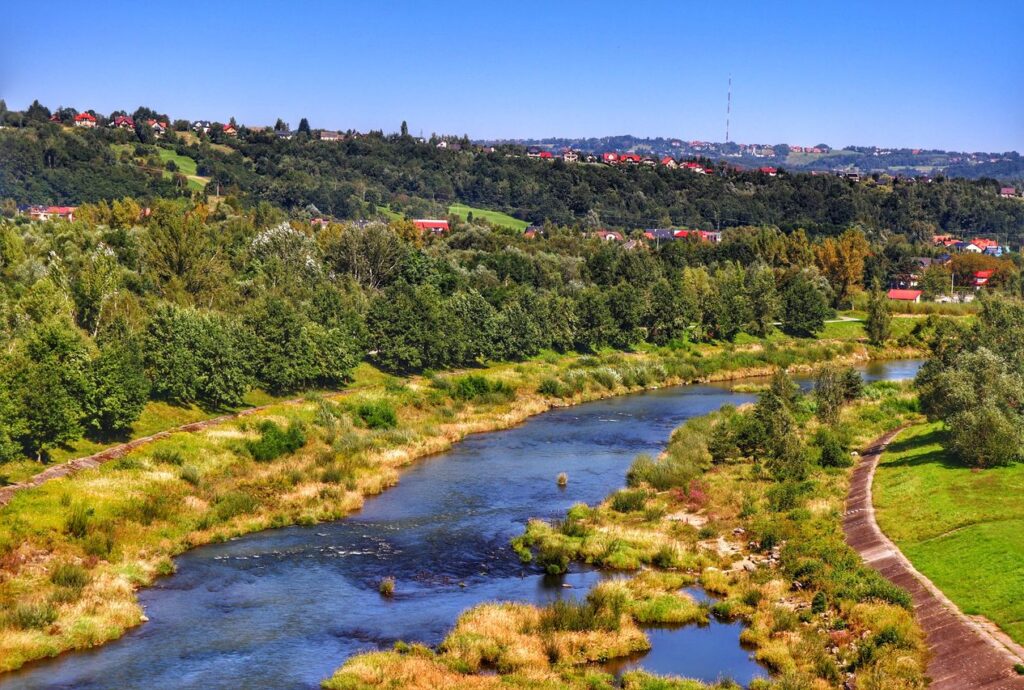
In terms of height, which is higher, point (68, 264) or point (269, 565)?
point (68, 264)

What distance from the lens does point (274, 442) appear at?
66062mm

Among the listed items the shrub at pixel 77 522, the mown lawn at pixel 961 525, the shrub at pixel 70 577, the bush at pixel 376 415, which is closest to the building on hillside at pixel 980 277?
the mown lawn at pixel 961 525

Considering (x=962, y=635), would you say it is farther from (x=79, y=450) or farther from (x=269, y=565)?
(x=79, y=450)

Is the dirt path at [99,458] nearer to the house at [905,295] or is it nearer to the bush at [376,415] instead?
the bush at [376,415]

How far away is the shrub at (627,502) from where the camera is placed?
58319mm

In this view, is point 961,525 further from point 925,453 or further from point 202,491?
point 202,491

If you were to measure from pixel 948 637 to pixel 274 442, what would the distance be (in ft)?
139

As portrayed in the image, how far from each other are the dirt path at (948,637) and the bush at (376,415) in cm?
3731

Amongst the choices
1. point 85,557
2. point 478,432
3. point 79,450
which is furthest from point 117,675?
point 478,432

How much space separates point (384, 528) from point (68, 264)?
49554 millimetres

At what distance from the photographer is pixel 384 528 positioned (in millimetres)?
55469

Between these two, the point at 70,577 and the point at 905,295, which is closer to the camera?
the point at 70,577

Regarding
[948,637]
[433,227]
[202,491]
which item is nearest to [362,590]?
[202,491]

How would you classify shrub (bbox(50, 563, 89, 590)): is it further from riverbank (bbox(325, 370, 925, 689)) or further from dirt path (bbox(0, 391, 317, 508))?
riverbank (bbox(325, 370, 925, 689))
